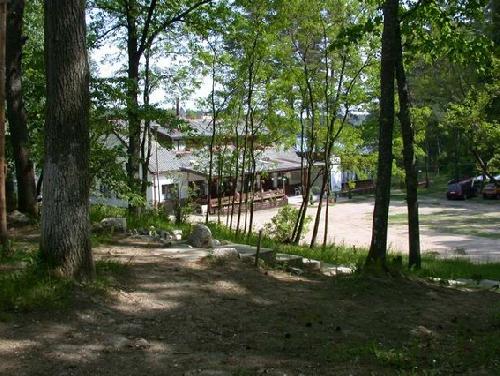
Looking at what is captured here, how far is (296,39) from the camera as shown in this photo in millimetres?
18984

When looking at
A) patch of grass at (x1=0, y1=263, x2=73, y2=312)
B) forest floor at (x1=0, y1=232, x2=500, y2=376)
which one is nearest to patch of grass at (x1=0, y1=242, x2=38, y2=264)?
patch of grass at (x1=0, y1=263, x2=73, y2=312)

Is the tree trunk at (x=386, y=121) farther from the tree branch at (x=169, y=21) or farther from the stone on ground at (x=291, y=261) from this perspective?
the tree branch at (x=169, y=21)

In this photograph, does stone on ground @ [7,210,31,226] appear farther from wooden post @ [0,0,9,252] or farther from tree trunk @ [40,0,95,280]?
tree trunk @ [40,0,95,280]

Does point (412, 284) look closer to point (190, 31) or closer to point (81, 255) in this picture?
point (81, 255)

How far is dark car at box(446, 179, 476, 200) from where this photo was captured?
49906mm

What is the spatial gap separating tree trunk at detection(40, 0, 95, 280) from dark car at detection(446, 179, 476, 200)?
162 feet

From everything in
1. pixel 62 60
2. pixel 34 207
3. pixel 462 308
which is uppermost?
pixel 62 60

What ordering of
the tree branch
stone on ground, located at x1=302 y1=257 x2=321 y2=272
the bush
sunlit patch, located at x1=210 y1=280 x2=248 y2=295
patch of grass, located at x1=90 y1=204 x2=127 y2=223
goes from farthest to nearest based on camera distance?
the bush → the tree branch → patch of grass, located at x1=90 y1=204 x2=127 y2=223 → stone on ground, located at x1=302 y1=257 x2=321 y2=272 → sunlit patch, located at x1=210 y1=280 x2=248 y2=295

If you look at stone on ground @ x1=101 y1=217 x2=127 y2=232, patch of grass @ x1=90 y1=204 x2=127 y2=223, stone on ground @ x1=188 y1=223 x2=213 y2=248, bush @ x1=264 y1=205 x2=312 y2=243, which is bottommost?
bush @ x1=264 y1=205 x2=312 y2=243

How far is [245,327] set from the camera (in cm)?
523

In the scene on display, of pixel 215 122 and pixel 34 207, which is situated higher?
pixel 215 122

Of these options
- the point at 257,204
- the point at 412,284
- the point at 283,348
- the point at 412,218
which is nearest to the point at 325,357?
the point at 283,348

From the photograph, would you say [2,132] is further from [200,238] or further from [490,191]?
[490,191]

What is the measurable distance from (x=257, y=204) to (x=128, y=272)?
3775 cm
